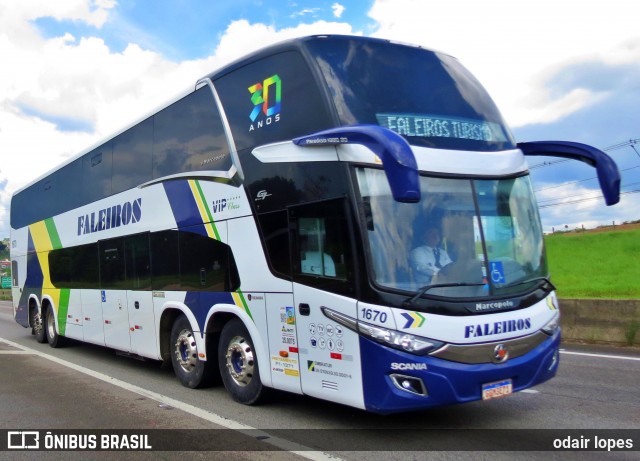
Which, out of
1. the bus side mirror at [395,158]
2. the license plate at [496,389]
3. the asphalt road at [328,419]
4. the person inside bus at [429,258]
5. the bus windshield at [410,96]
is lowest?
the asphalt road at [328,419]

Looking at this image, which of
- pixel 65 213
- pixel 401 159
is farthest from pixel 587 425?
pixel 65 213

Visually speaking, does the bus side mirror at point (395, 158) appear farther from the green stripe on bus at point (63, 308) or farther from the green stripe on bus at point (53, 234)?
the green stripe on bus at point (53, 234)

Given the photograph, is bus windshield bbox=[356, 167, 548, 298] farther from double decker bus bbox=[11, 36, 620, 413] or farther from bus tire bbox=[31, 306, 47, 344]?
bus tire bbox=[31, 306, 47, 344]

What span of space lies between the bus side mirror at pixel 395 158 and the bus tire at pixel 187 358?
4.45 m

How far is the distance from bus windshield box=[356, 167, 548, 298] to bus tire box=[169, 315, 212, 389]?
12.5 ft

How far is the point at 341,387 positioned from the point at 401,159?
234 centimetres

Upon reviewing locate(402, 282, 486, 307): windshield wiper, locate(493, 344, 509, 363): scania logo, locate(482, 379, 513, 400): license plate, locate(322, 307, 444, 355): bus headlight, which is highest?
locate(402, 282, 486, 307): windshield wiper

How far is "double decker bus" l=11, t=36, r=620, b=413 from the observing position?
18.0ft

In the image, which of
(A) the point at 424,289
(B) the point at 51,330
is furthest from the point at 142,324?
(B) the point at 51,330

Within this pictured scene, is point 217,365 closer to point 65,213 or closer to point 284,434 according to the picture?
point 284,434

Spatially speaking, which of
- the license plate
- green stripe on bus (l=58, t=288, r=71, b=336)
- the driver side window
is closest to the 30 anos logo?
the driver side window

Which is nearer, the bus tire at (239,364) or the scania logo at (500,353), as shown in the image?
the scania logo at (500,353)

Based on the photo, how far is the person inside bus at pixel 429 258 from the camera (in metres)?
5.58

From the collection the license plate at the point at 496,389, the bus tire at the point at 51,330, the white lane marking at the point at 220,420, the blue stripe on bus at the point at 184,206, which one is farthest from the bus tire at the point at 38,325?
the license plate at the point at 496,389
